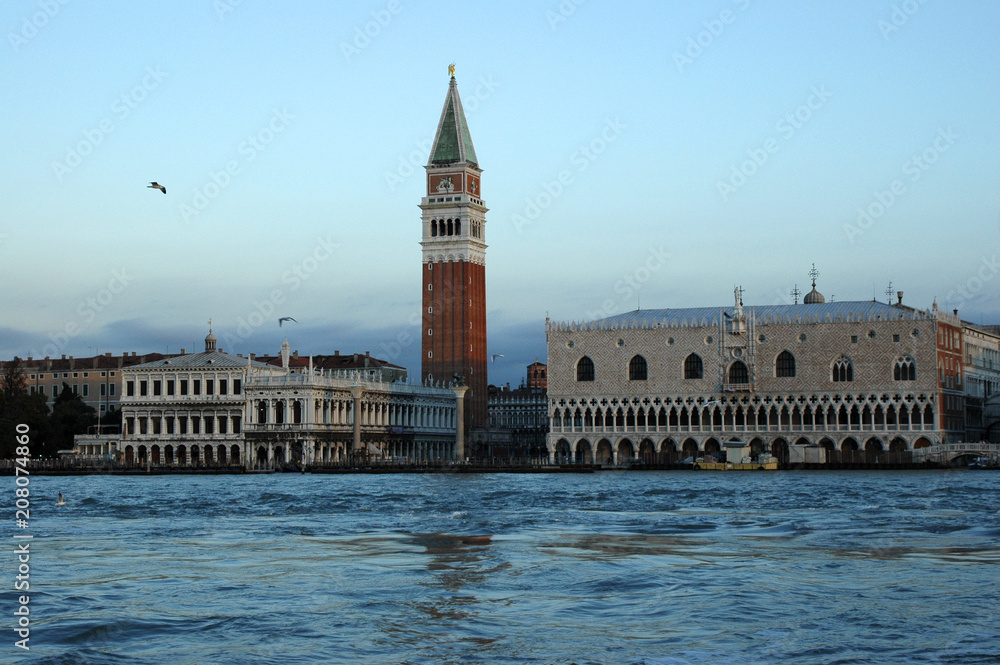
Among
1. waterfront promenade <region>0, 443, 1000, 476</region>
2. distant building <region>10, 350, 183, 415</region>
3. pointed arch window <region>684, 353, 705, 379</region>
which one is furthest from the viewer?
distant building <region>10, 350, 183, 415</region>

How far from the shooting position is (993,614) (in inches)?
730

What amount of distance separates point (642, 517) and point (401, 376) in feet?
299

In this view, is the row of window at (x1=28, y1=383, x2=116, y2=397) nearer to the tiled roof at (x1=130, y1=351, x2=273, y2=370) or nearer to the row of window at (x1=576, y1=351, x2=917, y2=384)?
the tiled roof at (x1=130, y1=351, x2=273, y2=370)

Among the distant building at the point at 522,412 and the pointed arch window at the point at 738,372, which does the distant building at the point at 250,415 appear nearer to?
the pointed arch window at the point at 738,372

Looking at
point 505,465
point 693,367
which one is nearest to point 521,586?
point 505,465

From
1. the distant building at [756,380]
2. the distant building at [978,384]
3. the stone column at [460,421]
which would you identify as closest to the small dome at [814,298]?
the distant building at [756,380]

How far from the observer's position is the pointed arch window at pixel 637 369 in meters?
90.8

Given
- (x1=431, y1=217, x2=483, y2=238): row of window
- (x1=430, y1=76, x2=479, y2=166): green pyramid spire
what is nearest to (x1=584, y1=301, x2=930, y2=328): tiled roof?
(x1=431, y1=217, x2=483, y2=238): row of window

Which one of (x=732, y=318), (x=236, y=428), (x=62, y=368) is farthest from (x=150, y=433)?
(x=732, y=318)

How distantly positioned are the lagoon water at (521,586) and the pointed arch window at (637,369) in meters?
50.0

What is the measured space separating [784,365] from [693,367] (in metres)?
6.04

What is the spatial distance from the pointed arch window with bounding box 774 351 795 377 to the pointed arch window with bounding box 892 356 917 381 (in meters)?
6.39

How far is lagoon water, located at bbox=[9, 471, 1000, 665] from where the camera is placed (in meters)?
16.8

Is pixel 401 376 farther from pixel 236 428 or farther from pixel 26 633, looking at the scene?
pixel 26 633
